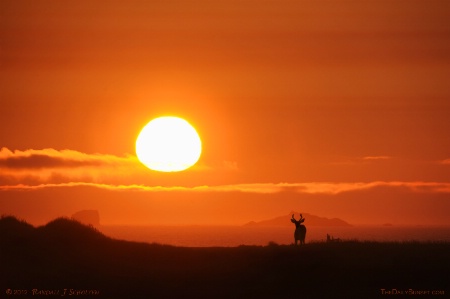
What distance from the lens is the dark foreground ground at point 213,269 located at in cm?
3641

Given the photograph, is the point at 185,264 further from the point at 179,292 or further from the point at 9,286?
the point at 9,286

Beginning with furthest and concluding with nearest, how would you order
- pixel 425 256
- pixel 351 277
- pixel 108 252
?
pixel 108 252 < pixel 425 256 < pixel 351 277

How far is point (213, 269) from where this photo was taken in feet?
131

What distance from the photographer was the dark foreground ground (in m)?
36.4

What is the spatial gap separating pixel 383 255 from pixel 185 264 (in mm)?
12023

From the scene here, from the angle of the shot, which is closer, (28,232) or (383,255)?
(383,255)

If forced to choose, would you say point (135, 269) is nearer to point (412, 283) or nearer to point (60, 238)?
point (60, 238)

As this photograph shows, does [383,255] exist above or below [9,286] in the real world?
above

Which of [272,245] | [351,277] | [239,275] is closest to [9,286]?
[239,275]

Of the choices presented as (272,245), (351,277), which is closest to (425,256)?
(351,277)

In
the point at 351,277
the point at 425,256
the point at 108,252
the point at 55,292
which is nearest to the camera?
the point at 55,292

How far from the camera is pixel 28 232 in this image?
46406 mm

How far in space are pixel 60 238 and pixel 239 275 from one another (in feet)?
45.6

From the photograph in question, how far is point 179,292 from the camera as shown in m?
36.2
